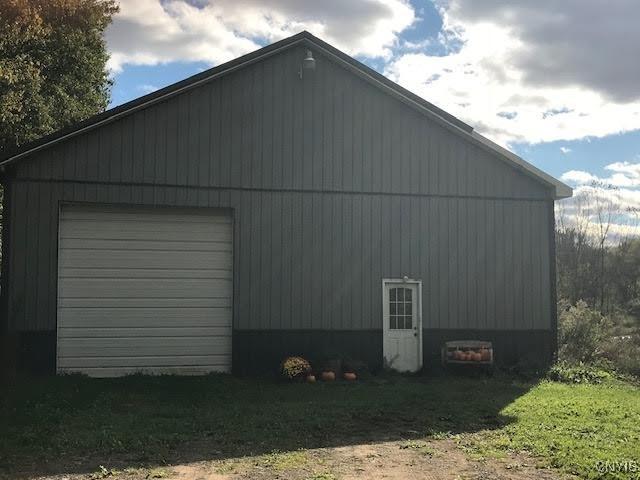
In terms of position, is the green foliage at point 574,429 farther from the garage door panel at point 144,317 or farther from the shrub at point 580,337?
the garage door panel at point 144,317

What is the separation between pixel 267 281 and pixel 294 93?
398 cm

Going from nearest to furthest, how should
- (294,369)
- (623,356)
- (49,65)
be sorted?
(294,369) < (623,356) < (49,65)

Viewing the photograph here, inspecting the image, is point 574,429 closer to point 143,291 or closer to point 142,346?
point 142,346

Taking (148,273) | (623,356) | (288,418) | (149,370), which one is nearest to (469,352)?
(623,356)

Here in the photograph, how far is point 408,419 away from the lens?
29.0 ft

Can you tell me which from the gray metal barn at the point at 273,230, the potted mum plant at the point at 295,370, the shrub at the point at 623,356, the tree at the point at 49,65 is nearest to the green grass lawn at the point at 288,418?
the potted mum plant at the point at 295,370

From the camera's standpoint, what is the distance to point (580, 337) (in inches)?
609

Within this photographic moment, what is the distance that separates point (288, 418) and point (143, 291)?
5338mm

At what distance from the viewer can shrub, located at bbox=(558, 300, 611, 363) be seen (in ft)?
49.9

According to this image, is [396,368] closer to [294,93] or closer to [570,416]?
[570,416]

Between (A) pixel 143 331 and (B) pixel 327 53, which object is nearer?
(A) pixel 143 331

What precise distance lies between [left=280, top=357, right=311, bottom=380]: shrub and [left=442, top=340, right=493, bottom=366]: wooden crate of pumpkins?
2.96 m

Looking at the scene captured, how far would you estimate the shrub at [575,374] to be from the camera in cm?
1305

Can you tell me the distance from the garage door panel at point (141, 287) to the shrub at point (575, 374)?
22.5 feet
